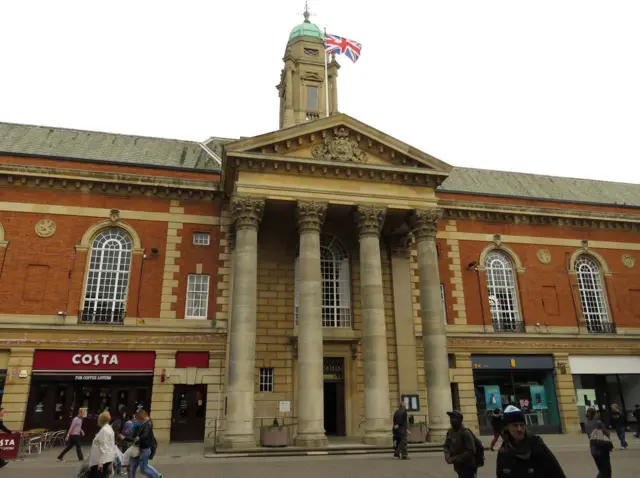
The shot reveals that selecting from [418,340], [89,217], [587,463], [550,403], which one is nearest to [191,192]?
[89,217]

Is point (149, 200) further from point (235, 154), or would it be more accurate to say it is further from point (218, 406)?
point (218, 406)

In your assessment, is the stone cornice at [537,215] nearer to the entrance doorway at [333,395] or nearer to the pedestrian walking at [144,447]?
the entrance doorway at [333,395]

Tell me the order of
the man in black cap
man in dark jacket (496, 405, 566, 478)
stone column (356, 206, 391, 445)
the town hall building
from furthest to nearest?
the town hall building
stone column (356, 206, 391, 445)
the man in black cap
man in dark jacket (496, 405, 566, 478)

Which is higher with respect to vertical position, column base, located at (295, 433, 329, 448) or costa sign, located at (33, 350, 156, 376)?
costa sign, located at (33, 350, 156, 376)

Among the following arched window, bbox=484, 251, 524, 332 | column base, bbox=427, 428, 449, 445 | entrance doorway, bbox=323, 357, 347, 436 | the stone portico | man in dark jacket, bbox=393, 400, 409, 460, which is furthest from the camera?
arched window, bbox=484, 251, 524, 332

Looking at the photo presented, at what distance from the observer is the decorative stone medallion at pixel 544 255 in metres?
29.7

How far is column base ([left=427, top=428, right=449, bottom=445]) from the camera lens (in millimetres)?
20328

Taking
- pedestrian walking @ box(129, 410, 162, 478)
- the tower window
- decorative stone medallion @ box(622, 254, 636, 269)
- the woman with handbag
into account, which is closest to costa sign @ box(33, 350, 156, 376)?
pedestrian walking @ box(129, 410, 162, 478)

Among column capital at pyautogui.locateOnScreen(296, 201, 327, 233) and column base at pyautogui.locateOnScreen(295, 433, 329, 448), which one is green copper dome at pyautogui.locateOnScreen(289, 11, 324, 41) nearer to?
column capital at pyautogui.locateOnScreen(296, 201, 327, 233)

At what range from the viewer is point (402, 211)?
2375 centimetres

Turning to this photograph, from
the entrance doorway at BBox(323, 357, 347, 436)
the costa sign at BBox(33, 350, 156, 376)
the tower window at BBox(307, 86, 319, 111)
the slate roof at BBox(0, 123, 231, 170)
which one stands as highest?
the tower window at BBox(307, 86, 319, 111)

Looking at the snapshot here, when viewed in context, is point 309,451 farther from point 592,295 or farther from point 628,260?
point 628,260

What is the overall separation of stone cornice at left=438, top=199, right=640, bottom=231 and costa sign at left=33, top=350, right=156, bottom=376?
17928 mm

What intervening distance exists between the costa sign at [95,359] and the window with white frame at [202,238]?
21.4 ft
